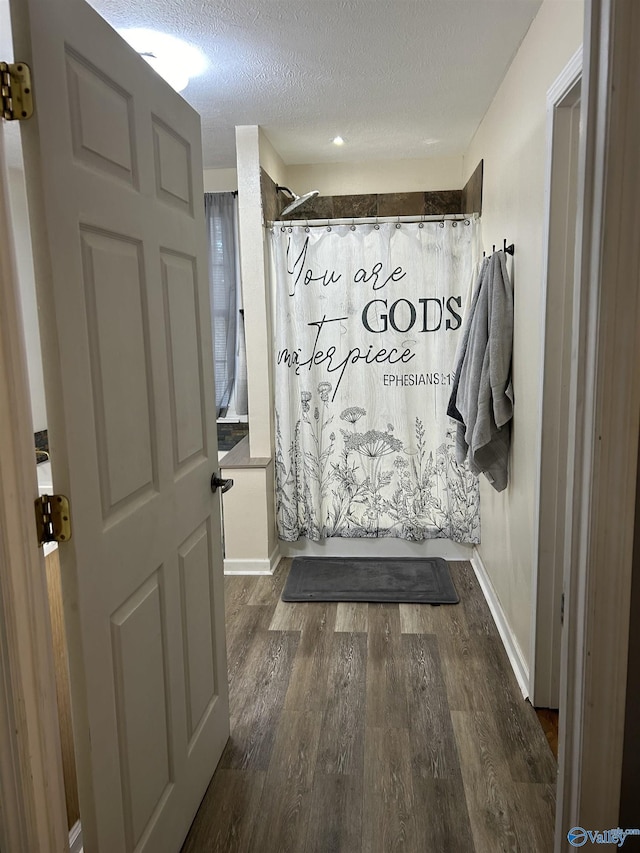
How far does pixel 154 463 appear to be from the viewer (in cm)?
150

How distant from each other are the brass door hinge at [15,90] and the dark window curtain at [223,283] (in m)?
2.98

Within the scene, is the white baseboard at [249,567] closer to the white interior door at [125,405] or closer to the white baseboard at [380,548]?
the white baseboard at [380,548]

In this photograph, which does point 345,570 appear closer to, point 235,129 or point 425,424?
point 425,424

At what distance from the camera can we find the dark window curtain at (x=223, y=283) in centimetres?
402

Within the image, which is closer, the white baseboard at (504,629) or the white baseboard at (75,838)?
the white baseboard at (75,838)

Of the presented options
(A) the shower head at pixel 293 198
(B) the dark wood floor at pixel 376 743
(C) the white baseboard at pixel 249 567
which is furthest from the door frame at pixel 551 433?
(C) the white baseboard at pixel 249 567

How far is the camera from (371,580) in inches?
133

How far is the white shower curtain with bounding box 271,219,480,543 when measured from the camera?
3383 millimetres

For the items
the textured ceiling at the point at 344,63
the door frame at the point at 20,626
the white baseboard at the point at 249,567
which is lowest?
the white baseboard at the point at 249,567

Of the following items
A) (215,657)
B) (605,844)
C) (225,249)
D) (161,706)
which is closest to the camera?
(605,844)

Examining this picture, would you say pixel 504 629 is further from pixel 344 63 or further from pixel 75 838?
pixel 344 63

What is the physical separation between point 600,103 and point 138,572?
1279mm

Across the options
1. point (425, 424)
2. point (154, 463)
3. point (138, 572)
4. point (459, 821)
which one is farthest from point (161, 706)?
point (425, 424)

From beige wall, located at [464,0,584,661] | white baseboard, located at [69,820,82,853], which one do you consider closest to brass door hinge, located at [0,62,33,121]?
beige wall, located at [464,0,584,661]
